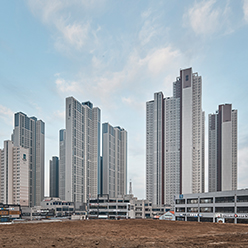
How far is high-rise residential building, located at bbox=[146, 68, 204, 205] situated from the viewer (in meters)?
146

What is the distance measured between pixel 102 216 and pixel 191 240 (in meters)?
116

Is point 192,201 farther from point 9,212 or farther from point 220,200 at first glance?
point 9,212

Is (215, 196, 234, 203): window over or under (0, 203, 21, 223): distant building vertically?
over

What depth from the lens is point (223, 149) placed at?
16362 cm

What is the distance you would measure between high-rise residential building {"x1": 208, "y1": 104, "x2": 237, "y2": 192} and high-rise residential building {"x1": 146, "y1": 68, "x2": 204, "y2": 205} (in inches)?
671

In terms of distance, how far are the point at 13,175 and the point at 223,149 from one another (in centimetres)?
14699

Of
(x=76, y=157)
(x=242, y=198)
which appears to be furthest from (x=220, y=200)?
(x=76, y=157)

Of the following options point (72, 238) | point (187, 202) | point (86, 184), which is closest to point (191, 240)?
point (72, 238)

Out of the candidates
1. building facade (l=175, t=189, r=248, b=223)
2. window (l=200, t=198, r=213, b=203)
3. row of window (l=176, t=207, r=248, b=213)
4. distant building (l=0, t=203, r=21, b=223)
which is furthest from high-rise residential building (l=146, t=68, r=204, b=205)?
distant building (l=0, t=203, r=21, b=223)

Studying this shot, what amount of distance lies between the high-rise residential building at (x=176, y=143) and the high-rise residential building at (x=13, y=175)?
86.5 meters

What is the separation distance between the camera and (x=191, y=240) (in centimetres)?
2212

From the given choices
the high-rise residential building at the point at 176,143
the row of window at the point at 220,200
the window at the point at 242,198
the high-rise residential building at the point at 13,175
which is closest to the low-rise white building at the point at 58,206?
the high-rise residential building at the point at 13,175

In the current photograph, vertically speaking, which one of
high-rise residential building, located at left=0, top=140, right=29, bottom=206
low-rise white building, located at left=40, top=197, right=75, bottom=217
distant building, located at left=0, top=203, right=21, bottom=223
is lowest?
low-rise white building, located at left=40, top=197, right=75, bottom=217

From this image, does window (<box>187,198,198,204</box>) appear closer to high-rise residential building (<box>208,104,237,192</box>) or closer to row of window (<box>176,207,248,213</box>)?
row of window (<box>176,207,248,213</box>)
